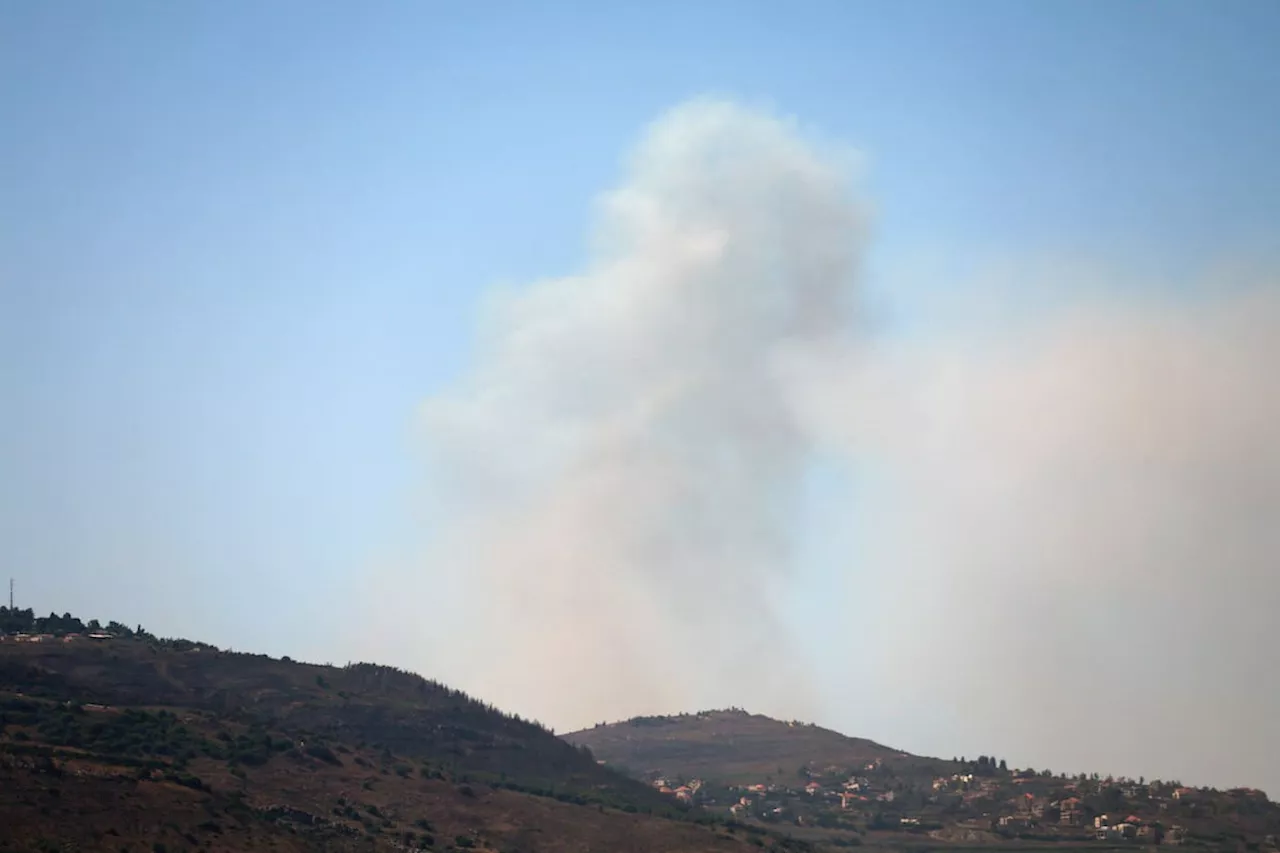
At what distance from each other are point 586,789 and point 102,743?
80824 mm

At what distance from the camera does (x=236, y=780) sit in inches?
5379

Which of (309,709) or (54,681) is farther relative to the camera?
(309,709)

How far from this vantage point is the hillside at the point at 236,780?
108 metres

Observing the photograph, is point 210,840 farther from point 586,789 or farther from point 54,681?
point 586,789

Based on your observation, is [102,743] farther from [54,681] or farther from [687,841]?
A: [687,841]

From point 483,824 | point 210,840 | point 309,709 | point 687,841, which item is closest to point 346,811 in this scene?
point 483,824

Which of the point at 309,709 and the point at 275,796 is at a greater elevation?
the point at 309,709

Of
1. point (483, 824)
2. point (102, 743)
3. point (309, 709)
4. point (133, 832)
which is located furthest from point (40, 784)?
point (309, 709)

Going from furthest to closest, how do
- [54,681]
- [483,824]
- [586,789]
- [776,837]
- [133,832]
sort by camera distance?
1. [586,789]
2. [776,837]
3. [54,681]
4. [483,824]
5. [133,832]

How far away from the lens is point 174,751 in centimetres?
13988

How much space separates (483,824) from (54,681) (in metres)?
54.0

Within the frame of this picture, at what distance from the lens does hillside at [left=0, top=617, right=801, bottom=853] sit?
108m

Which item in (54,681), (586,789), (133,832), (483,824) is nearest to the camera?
(133,832)

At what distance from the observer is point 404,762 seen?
17050 cm
